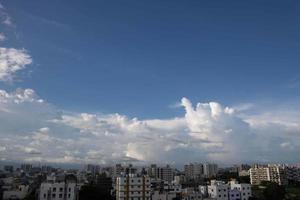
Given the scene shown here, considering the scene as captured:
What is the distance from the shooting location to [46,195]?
46875 millimetres

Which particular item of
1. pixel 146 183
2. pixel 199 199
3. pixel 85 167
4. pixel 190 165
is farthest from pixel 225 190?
pixel 85 167

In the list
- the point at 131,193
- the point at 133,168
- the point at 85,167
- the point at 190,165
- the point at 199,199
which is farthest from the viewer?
the point at 85,167

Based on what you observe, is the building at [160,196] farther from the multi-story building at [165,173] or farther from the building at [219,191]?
the multi-story building at [165,173]

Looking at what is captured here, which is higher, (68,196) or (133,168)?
(133,168)

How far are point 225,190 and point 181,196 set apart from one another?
26.3 feet

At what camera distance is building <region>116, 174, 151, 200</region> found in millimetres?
51594

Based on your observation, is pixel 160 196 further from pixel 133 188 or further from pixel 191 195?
pixel 191 195

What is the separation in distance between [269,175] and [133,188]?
70760mm

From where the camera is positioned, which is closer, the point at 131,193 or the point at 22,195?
the point at 131,193

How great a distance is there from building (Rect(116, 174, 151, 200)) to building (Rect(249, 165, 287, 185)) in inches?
2595

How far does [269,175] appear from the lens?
108000 millimetres

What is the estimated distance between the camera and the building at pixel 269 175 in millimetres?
107250

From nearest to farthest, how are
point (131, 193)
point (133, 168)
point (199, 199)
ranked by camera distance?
1. point (131, 193)
2. point (199, 199)
3. point (133, 168)

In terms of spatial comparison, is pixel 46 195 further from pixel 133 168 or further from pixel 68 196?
pixel 133 168
